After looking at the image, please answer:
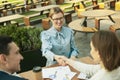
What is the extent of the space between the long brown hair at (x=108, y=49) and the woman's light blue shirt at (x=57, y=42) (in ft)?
4.44

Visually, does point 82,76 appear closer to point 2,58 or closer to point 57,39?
point 57,39

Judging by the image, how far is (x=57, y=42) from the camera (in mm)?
3664

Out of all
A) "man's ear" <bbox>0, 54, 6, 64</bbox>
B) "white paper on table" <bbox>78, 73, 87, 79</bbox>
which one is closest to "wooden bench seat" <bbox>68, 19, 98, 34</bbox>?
"white paper on table" <bbox>78, 73, 87, 79</bbox>

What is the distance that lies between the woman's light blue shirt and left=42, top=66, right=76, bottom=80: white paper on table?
40 cm

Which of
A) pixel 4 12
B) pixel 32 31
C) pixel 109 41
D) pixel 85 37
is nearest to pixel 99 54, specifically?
pixel 109 41

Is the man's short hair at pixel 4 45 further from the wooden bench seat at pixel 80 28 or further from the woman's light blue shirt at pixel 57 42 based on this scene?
the wooden bench seat at pixel 80 28

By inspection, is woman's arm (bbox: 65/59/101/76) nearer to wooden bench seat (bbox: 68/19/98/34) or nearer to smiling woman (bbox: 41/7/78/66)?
smiling woman (bbox: 41/7/78/66)

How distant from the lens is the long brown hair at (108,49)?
7.19ft

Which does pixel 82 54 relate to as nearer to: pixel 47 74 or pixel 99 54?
pixel 47 74

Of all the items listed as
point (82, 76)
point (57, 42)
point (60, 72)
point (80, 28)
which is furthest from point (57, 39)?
point (80, 28)

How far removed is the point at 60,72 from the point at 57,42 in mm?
743

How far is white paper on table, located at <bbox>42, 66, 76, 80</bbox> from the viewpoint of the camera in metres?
2.90

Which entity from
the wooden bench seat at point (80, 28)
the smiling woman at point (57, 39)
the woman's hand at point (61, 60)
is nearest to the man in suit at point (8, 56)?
the woman's hand at point (61, 60)

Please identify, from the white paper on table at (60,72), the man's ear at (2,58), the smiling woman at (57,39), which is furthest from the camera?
the smiling woman at (57,39)
